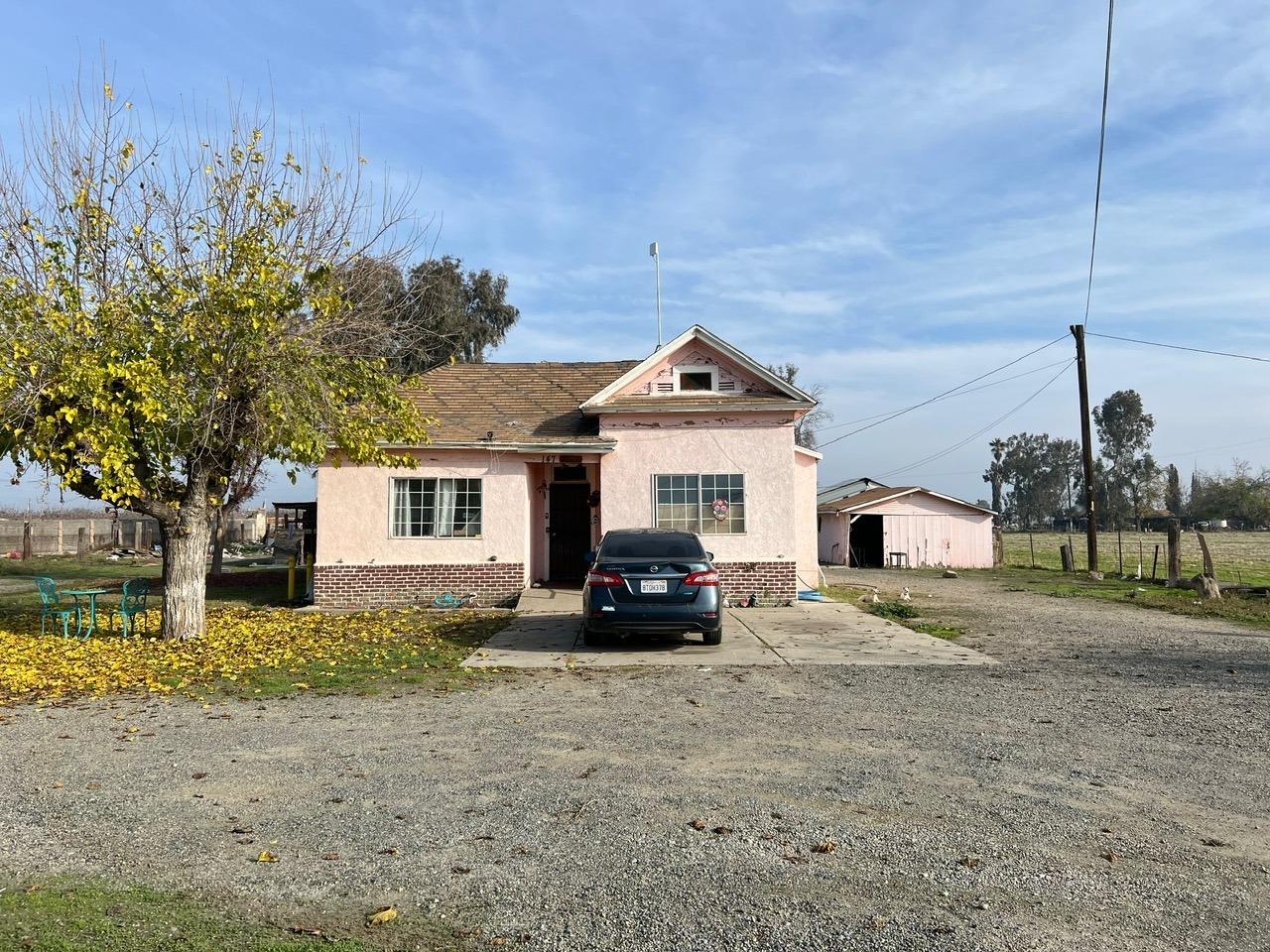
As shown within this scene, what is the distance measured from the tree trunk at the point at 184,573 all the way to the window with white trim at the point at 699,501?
25.4 feet

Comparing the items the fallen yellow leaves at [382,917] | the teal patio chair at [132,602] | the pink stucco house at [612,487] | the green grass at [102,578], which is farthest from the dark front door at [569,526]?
the fallen yellow leaves at [382,917]

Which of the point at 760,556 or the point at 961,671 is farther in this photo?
the point at 760,556

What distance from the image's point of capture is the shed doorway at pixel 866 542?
37.2m

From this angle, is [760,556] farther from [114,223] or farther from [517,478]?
[114,223]

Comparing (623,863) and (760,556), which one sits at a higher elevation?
(760,556)

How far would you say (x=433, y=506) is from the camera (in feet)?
53.9

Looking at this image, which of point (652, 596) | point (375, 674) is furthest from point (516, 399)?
point (375, 674)

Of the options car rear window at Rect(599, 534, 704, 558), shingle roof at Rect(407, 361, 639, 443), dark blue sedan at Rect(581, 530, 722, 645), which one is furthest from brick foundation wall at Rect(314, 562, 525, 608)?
dark blue sedan at Rect(581, 530, 722, 645)

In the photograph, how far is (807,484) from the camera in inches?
784

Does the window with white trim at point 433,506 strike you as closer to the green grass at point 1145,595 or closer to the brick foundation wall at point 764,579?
the brick foundation wall at point 764,579

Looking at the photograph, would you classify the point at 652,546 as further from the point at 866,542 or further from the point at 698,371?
the point at 866,542

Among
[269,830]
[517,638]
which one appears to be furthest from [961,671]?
[269,830]

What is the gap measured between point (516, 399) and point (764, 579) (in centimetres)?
646

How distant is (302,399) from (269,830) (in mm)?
7572
